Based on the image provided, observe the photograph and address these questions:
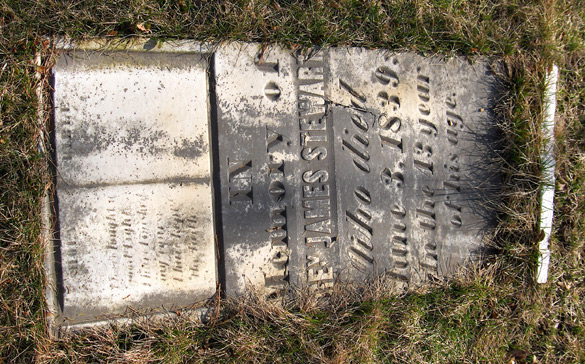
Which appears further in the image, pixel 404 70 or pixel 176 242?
pixel 404 70

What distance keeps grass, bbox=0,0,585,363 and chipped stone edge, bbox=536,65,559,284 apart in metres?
0.06

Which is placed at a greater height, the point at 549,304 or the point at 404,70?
the point at 404,70

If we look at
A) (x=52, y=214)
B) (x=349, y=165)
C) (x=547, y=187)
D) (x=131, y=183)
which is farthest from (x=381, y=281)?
(x=52, y=214)

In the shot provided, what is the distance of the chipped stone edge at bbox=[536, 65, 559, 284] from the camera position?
281 centimetres

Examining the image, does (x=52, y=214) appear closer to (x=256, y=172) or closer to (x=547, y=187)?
(x=256, y=172)

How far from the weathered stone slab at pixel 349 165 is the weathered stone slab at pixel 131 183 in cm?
15

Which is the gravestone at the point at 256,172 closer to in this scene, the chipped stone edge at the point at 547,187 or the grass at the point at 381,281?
the grass at the point at 381,281

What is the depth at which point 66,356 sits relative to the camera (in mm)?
2277

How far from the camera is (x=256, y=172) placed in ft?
7.68

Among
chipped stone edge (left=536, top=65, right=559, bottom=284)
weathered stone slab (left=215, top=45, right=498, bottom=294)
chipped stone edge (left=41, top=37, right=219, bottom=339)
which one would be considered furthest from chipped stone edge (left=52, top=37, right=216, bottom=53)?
chipped stone edge (left=536, top=65, right=559, bottom=284)

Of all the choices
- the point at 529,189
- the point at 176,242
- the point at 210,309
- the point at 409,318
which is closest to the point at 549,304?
the point at 529,189

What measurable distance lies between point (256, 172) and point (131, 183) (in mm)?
621

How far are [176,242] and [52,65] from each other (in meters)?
1.06

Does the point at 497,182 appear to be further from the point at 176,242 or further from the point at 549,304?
the point at 176,242
